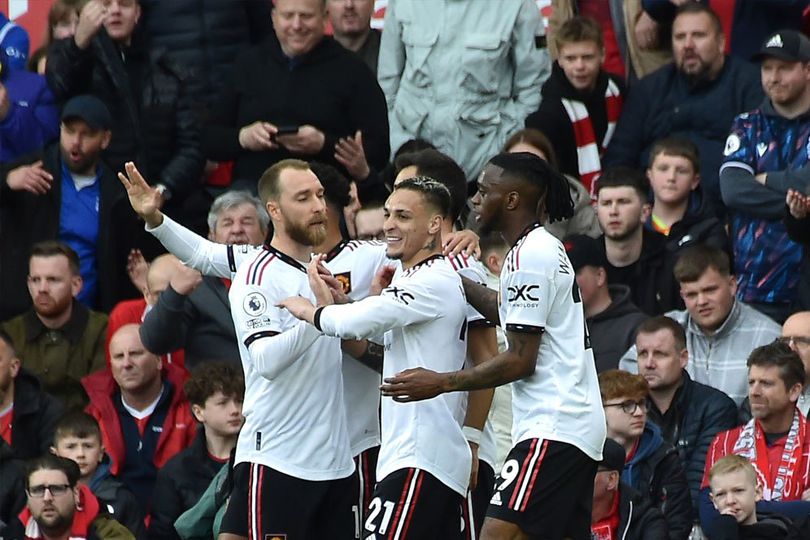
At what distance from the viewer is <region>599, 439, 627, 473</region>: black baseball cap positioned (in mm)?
10094

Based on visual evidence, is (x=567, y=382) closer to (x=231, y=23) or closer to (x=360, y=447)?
(x=360, y=447)

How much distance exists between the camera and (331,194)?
9.93m

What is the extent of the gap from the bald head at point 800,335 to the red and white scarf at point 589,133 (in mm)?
2346

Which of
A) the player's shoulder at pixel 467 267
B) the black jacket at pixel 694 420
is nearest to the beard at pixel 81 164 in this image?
the black jacket at pixel 694 420

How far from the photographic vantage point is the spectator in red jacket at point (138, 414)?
11.7 meters

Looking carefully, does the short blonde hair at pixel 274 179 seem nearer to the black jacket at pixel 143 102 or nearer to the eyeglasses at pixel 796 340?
the eyeglasses at pixel 796 340

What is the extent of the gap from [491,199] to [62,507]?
3309 mm

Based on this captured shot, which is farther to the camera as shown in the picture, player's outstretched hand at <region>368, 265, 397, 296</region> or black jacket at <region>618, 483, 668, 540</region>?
black jacket at <region>618, 483, 668, 540</region>

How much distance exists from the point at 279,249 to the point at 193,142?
12.8ft

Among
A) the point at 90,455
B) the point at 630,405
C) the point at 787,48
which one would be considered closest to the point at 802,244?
the point at 787,48

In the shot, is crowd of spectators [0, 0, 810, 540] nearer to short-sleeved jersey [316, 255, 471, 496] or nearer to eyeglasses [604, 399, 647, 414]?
eyeglasses [604, 399, 647, 414]

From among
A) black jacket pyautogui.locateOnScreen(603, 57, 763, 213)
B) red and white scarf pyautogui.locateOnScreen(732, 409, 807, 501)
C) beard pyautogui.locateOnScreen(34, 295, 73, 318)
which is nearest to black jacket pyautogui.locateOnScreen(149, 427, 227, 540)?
beard pyautogui.locateOnScreen(34, 295, 73, 318)

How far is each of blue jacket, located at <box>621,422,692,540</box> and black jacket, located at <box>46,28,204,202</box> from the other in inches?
155

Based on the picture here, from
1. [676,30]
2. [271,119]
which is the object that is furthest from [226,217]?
[676,30]
